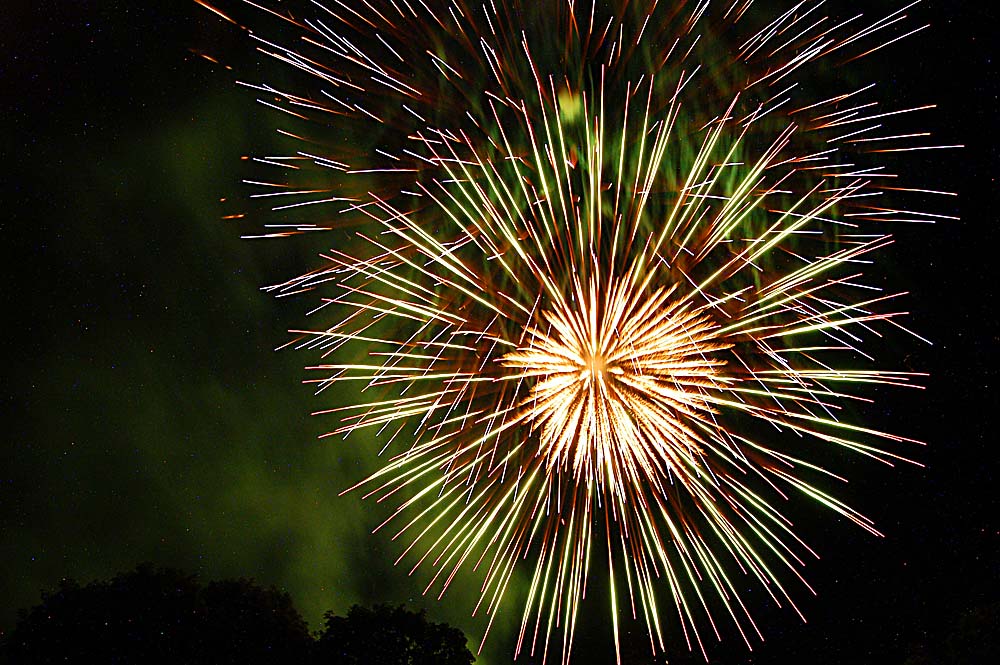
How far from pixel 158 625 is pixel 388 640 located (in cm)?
446

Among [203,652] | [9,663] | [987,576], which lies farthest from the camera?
[987,576]

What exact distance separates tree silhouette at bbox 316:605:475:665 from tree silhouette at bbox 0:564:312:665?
2.07 ft

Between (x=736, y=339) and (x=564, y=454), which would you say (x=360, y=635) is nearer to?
(x=564, y=454)

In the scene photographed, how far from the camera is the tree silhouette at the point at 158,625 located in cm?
1287

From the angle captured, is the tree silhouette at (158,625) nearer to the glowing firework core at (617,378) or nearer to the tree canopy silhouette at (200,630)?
the tree canopy silhouette at (200,630)

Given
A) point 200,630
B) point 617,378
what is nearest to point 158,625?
point 200,630

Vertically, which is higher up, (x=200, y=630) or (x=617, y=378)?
(x=617, y=378)

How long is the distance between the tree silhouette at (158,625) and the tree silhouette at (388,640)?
2.07ft

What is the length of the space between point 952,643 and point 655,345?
12164mm

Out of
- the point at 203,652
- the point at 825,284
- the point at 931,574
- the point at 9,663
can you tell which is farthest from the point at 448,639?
the point at 825,284

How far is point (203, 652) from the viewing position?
13531 mm

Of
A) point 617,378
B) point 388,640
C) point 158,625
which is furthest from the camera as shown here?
point 388,640

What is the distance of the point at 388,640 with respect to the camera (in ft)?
49.9

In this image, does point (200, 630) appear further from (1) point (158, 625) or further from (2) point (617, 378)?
(2) point (617, 378)
